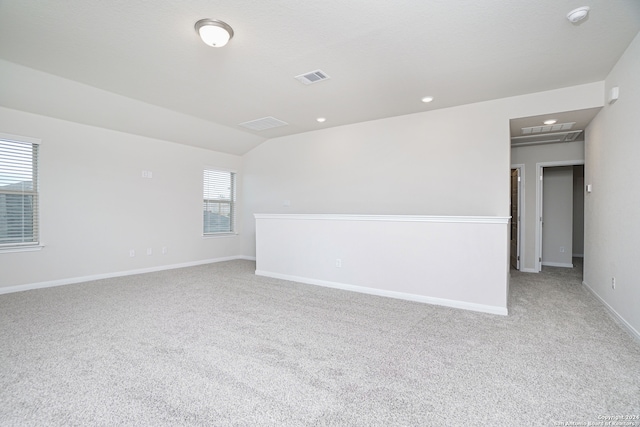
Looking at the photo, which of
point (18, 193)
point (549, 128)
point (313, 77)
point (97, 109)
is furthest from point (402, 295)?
point (18, 193)

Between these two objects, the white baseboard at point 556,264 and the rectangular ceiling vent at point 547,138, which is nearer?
the rectangular ceiling vent at point 547,138

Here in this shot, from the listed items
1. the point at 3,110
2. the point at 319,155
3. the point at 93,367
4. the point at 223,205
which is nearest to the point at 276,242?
the point at 319,155

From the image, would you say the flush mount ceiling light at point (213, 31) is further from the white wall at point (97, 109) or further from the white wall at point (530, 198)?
the white wall at point (530, 198)

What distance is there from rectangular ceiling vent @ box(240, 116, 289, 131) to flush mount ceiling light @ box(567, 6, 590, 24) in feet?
13.0

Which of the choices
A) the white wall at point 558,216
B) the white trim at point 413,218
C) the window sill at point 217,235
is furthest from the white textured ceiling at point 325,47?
the white wall at point 558,216

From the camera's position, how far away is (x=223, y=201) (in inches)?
276

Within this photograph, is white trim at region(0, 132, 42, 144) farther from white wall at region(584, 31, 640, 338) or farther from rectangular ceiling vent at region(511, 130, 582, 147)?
rectangular ceiling vent at region(511, 130, 582, 147)

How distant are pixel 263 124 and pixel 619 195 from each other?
197 inches

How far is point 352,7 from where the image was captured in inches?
92.5

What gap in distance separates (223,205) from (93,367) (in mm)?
5105

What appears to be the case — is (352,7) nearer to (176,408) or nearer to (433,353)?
(433,353)

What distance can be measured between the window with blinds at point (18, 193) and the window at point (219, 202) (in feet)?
9.09

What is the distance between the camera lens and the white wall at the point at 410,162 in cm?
415

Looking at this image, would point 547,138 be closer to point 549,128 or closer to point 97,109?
point 549,128
